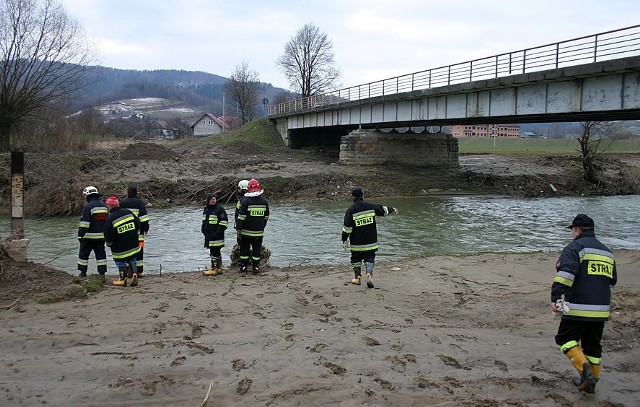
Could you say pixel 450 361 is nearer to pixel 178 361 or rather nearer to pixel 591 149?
pixel 178 361

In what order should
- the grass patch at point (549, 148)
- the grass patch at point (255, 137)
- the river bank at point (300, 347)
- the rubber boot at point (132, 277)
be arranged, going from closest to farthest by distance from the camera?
the river bank at point (300, 347) < the rubber boot at point (132, 277) < the grass patch at point (255, 137) < the grass patch at point (549, 148)

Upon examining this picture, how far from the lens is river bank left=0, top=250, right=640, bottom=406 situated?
16.8 ft

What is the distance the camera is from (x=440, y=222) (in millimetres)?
22734

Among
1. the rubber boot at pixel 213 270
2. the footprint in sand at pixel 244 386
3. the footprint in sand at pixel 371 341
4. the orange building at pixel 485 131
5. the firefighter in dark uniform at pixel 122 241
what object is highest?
the orange building at pixel 485 131

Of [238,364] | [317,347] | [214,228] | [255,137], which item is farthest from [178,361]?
[255,137]

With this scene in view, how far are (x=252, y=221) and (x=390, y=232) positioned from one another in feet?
31.1

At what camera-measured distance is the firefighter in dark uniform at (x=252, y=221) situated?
436 inches

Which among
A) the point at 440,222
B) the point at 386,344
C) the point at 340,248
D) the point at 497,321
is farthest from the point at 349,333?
the point at 440,222

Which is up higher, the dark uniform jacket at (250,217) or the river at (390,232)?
the dark uniform jacket at (250,217)

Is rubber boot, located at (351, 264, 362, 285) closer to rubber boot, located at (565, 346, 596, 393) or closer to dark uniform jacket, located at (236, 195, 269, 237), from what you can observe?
dark uniform jacket, located at (236, 195, 269, 237)

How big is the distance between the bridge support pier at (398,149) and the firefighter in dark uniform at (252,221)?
2827cm

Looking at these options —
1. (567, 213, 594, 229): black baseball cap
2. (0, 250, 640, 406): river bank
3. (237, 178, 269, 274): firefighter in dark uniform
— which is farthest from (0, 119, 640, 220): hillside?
(567, 213, 594, 229): black baseball cap

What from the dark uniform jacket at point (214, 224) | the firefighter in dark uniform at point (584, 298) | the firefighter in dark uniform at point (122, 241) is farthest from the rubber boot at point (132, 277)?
the firefighter in dark uniform at point (584, 298)

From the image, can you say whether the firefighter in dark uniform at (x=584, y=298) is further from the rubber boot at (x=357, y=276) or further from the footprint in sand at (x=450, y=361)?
the rubber boot at (x=357, y=276)
